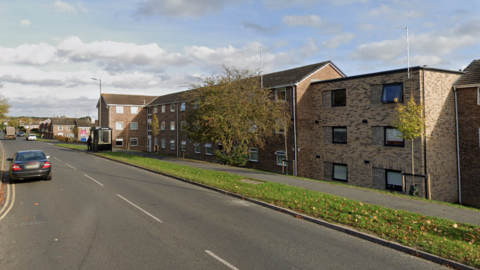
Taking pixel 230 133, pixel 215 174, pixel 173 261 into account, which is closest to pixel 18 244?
pixel 173 261

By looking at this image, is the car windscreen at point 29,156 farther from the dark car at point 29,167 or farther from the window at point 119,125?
the window at point 119,125

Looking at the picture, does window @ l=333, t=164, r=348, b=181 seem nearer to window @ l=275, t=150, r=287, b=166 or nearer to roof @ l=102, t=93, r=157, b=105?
window @ l=275, t=150, r=287, b=166

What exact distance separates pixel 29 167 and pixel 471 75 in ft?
83.3

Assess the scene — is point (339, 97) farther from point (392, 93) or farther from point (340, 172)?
point (340, 172)

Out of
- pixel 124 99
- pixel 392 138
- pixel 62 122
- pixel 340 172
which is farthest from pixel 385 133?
pixel 62 122

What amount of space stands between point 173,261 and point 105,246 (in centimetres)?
181

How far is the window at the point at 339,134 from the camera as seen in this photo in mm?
21494

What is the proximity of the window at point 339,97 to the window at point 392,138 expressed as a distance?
145 inches

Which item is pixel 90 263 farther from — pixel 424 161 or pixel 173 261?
pixel 424 161

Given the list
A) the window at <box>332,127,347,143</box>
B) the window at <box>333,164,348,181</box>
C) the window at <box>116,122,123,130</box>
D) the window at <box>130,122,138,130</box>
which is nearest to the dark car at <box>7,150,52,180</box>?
the window at <box>333,164,348,181</box>

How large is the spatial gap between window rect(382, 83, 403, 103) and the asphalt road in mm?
13168

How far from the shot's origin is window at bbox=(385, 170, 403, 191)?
18183 millimetres

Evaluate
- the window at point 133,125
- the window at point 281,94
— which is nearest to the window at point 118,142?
the window at point 133,125

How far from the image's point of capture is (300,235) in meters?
7.35
